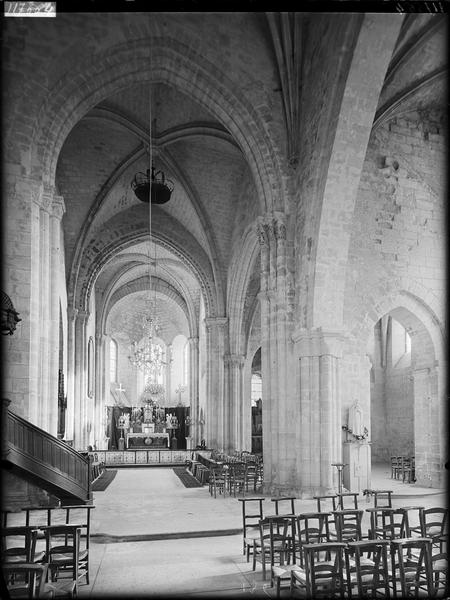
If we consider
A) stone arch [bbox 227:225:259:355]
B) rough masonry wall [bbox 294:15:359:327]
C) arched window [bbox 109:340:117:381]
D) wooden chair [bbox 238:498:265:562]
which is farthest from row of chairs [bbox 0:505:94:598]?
arched window [bbox 109:340:117:381]

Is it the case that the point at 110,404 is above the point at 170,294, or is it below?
below

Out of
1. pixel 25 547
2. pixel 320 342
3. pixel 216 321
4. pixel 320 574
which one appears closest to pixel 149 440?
pixel 216 321

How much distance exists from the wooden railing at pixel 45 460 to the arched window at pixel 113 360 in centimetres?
3028

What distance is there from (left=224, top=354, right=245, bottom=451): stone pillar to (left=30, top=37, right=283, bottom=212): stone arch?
12.0m

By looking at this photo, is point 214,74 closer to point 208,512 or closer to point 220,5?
point 208,512

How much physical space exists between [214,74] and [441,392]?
35.8 ft

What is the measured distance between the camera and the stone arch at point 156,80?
47.0 feet

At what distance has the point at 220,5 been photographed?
14.3 feet

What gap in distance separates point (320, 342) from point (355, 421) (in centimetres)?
283

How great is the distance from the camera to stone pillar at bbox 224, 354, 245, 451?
26.8 metres

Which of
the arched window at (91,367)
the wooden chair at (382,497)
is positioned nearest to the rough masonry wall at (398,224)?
the wooden chair at (382,497)

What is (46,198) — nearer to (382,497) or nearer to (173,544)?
(173,544)

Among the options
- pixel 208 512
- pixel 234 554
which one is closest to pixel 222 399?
pixel 208 512

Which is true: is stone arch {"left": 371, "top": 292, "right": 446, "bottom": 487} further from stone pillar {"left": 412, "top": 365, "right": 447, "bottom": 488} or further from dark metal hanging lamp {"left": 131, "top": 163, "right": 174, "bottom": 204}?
dark metal hanging lamp {"left": 131, "top": 163, "right": 174, "bottom": 204}
